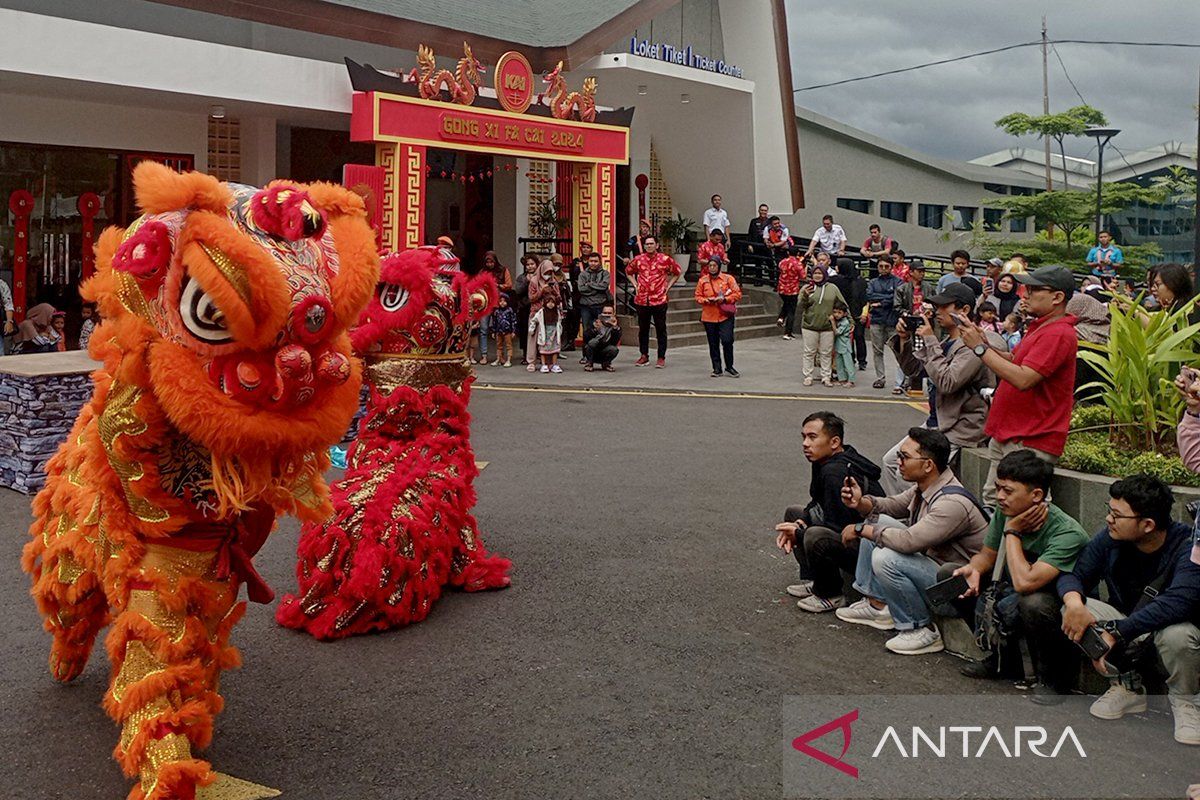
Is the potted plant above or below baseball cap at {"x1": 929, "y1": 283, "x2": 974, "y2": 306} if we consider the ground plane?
above

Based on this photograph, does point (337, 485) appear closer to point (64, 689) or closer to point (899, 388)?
point (64, 689)

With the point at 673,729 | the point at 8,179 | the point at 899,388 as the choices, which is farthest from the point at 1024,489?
the point at 8,179

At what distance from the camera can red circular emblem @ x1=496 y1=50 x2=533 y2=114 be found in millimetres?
16719

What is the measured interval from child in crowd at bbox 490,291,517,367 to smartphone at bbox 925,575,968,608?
37.3 ft

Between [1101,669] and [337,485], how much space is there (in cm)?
359

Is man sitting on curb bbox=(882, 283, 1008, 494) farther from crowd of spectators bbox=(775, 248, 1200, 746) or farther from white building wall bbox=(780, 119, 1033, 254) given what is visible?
white building wall bbox=(780, 119, 1033, 254)

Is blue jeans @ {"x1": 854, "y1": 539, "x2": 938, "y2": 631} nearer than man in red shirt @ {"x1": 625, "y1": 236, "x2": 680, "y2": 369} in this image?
Yes

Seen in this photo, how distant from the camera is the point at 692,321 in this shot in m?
20.1

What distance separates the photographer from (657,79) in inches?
793

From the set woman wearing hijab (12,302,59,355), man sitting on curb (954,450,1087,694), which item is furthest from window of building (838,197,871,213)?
man sitting on curb (954,450,1087,694)

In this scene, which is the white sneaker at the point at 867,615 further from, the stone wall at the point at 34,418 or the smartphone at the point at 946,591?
the stone wall at the point at 34,418

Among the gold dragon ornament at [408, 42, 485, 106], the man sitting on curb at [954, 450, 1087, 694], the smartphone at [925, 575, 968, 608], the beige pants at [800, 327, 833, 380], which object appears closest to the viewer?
the man sitting on curb at [954, 450, 1087, 694]

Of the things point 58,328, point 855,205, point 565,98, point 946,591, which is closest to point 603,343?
point 565,98

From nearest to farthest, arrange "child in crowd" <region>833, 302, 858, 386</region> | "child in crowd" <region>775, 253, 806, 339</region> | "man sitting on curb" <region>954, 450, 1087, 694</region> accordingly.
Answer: "man sitting on curb" <region>954, 450, 1087, 694</region> → "child in crowd" <region>833, 302, 858, 386</region> → "child in crowd" <region>775, 253, 806, 339</region>
